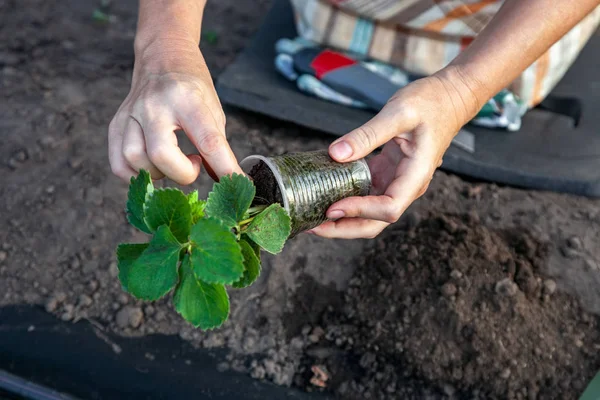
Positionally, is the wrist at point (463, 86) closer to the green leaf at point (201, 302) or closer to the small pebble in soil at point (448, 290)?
the small pebble in soil at point (448, 290)

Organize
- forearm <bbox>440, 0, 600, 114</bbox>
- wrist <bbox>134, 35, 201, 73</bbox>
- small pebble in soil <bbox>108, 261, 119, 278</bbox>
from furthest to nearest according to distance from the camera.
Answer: small pebble in soil <bbox>108, 261, 119, 278</bbox>
forearm <bbox>440, 0, 600, 114</bbox>
wrist <bbox>134, 35, 201, 73</bbox>

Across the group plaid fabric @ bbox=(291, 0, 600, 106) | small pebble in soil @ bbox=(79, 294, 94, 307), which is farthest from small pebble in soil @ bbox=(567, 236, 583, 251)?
small pebble in soil @ bbox=(79, 294, 94, 307)

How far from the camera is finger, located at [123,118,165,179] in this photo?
1.44 metres

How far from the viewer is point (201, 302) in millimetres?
1189

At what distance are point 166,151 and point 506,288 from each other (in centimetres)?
122

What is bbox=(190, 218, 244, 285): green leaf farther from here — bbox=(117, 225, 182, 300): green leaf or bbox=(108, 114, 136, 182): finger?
bbox=(108, 114, 136, 182): finger

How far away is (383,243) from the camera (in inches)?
85.0

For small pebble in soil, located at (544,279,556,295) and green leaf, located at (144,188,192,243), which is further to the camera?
small pebble in soil, located at (544,279,556,295)

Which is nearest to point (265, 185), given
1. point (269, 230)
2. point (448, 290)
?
point (269, 230)

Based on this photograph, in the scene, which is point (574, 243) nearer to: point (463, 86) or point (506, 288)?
point (506, 288)

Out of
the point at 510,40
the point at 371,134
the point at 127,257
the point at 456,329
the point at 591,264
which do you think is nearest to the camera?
the point at 127,257

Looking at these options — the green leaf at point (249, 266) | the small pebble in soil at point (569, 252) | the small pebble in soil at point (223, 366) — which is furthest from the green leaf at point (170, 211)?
the small pebble in soil at point (569, 252)

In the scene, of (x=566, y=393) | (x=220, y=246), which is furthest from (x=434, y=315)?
(x=220, y=246)

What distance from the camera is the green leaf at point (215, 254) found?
1.13 m
